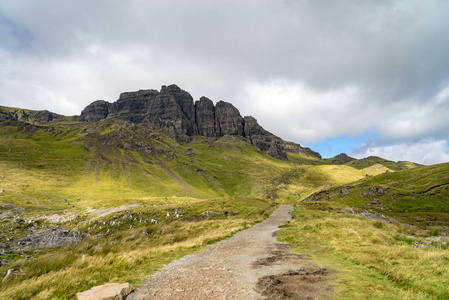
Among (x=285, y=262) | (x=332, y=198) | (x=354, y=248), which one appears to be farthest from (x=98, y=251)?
(x=332, y=198)

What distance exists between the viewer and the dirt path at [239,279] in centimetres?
839

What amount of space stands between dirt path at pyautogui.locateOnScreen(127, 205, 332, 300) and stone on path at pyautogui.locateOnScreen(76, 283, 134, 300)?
399mm

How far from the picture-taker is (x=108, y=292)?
823cm

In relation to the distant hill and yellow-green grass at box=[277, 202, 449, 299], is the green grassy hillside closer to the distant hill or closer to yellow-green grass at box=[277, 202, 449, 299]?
yellow-green grass at box=[277, 202, 449, 299]

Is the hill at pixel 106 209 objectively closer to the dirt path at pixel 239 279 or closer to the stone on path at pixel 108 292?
the stone on path at pixel 108 292

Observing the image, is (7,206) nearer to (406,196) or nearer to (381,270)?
(381,270)

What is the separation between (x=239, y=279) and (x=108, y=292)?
581 cm

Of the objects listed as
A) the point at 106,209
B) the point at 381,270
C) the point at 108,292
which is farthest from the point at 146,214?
the point at 381,270

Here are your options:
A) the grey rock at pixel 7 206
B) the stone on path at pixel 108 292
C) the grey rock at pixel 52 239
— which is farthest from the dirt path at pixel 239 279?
the grey rock at pixel 7 206

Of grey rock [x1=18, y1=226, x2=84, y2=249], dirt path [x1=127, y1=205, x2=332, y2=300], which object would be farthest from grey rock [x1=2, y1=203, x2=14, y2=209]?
dirt path [x1=127, y1=205, x2=332, y2=300]

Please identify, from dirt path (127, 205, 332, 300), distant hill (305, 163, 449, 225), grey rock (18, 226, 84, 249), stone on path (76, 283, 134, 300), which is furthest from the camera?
distant hill (305, 163, 449, 225)

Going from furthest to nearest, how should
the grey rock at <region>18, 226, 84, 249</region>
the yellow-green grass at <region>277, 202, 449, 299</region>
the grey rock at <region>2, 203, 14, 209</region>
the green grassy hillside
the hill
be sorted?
the grey rock at <region>2, 203, 14, 209</region>
the grey rock at <region>18, 226, 84, 249</region>
the hill
the green grassy hillside
the yellow-green grass at <region>277, 202, 449, 299</region>

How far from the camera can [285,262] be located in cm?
1303

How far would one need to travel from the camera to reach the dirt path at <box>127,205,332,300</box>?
27.5 ft
